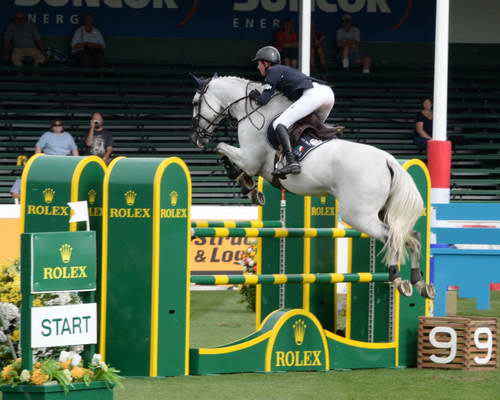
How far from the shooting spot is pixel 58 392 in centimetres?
613

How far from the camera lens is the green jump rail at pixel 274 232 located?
830 cm

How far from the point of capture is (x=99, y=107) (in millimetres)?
20281

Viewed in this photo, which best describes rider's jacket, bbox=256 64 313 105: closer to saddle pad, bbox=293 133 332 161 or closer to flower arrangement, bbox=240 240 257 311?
saddle pad, bbox=293 133 332 161

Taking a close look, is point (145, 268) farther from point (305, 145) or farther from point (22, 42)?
point (22, 42)

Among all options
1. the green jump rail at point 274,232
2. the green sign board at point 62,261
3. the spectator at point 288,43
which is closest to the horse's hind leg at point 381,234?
the green jump rail at point 274,232

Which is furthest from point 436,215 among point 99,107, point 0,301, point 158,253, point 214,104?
point 99,107

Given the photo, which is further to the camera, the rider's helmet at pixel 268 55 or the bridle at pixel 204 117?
the bridle at pixel 204 117

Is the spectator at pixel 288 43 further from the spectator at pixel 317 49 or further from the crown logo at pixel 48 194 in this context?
the crown logo at pixel 48 194

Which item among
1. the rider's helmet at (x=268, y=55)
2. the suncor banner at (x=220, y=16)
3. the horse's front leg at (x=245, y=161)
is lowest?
the horse's front leg at (x=245, y=161)

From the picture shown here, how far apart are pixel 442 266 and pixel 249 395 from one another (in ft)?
11.0

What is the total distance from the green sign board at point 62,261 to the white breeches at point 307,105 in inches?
96.2

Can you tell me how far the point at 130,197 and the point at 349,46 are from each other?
1393cm

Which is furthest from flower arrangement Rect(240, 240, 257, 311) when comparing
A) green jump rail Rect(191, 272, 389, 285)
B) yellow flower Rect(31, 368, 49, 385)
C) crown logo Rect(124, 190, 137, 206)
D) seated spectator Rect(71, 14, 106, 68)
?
seated spectator Rect(71, 14, 106, 68)

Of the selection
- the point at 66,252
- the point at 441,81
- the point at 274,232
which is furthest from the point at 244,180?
the point at 441,81
